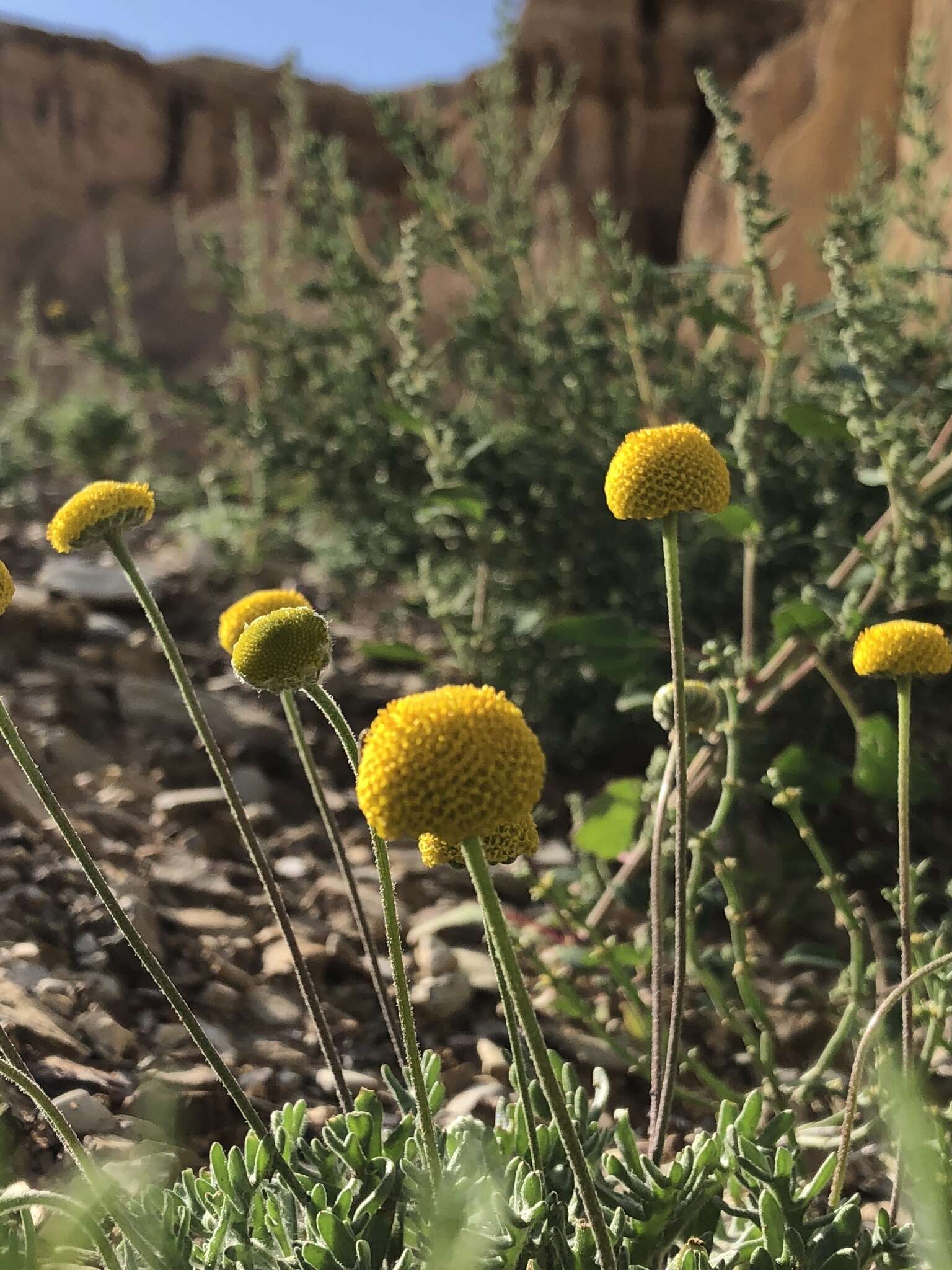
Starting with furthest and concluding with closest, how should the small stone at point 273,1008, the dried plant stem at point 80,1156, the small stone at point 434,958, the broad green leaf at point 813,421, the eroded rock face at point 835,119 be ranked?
the eroded rock face at point 835,119, the small stone at point 434,958, the small stone at point 273,1008, the broad green leaf at point 813,421, the dried plant stem at point 80,1156

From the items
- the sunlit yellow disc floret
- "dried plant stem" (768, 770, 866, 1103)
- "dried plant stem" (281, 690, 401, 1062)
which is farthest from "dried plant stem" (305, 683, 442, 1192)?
"dried plant stem" (768, 770, 866, 1103)

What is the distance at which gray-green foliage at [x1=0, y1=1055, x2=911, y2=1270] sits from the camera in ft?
3.48

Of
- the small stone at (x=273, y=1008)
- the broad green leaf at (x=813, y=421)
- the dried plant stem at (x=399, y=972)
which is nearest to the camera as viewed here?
the dried plant stem at (x=399, y=972)

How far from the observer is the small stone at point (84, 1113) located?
4.70 ft

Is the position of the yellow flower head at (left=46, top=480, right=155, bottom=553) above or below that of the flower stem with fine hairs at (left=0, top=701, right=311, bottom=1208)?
above

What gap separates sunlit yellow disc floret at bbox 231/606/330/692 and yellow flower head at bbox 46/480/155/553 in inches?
12.8

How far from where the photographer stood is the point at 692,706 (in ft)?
4.82

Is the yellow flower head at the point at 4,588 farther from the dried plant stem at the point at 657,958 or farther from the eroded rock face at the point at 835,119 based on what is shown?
the eroded rock face at the point at 835,119

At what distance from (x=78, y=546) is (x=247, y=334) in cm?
258

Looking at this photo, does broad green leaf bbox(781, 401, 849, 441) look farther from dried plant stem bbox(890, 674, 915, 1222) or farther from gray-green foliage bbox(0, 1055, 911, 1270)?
gray-green foliage bbox(0, 1055, 911, 1270)

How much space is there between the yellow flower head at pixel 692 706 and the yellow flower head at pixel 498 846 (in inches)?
Result: 14.1

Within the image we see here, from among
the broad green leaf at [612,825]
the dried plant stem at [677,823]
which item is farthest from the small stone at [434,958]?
the dried plant stem at [677,823]

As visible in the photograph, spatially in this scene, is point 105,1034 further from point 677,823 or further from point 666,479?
point 666,479

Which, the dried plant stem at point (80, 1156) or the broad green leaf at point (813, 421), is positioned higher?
the broad green leaf at point (813, 421)
